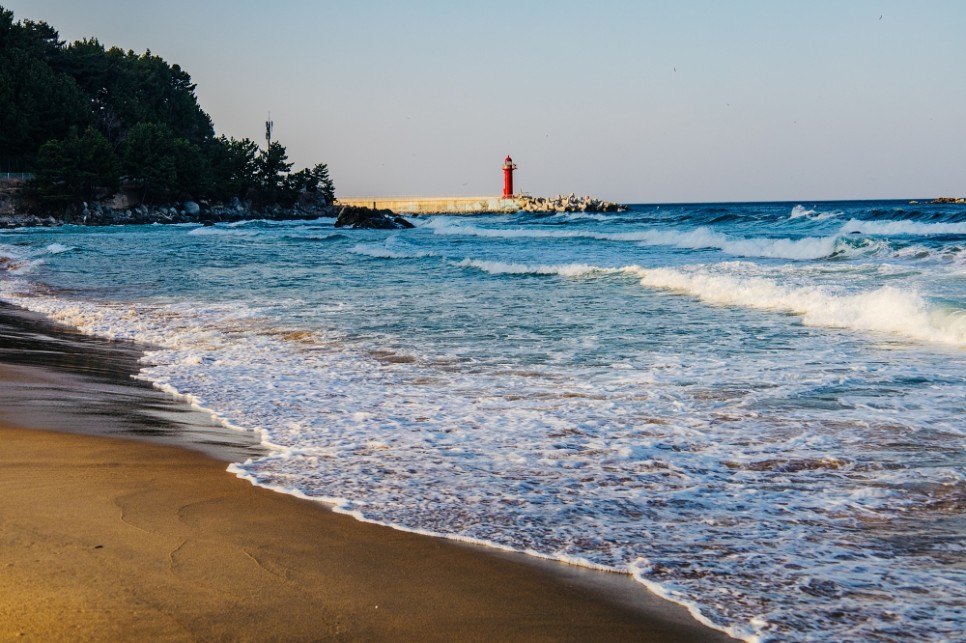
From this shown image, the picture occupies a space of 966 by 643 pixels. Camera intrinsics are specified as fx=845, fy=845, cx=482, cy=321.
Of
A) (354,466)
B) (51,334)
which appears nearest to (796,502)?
(354,466)

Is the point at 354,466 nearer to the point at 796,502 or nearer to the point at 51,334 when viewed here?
the point at 796,502

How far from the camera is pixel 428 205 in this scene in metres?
99.8

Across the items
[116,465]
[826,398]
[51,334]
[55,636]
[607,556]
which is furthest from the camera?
[51,334]

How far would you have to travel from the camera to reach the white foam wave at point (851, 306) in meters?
8.82

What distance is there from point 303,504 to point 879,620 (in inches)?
87.5

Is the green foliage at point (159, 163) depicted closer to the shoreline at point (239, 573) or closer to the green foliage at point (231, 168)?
the green foliage at point (231, 168)

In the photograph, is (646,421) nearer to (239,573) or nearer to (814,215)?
(239,573)

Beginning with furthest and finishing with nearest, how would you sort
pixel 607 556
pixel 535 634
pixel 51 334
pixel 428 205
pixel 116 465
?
pixel 428 205
pixel 51 334
pixel 116 465
pixel 607 556
pixel 535 634

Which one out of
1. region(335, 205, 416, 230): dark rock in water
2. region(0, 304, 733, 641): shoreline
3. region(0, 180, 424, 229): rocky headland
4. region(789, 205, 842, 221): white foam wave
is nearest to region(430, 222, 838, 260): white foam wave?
region(335, 205, 416, 230): dark rock in water

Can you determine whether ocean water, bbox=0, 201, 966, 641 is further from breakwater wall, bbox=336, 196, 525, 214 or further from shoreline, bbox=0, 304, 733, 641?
breakwater wall, bbox=336, 196, 525, 214

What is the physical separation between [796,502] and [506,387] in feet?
9.73

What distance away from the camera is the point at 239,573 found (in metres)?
2.72

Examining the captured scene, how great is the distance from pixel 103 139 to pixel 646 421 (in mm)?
66826

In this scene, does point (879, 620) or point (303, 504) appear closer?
point (879, 620)
